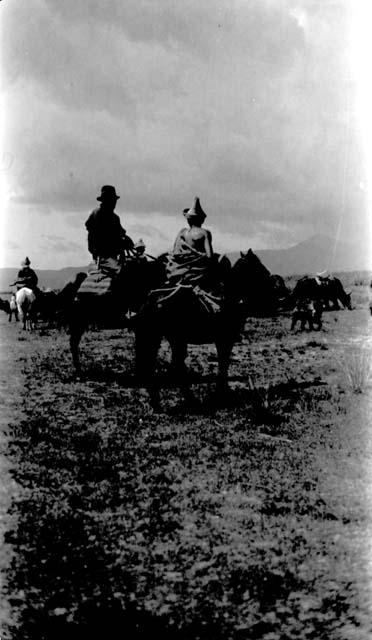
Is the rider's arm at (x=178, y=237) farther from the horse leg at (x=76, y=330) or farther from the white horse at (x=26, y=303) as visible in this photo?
the white horse at (x=26, y=303)

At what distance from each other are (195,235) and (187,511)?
438 cm

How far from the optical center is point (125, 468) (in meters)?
6.58

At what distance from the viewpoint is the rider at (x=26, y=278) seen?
21.2m

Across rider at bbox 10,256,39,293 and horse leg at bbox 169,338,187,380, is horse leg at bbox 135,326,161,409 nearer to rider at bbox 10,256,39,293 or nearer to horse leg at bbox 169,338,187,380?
horse leg at bbox 169,338,187,380

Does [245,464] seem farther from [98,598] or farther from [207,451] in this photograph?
[98,598]

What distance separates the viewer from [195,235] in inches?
349

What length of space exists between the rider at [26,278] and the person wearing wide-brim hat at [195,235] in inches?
507

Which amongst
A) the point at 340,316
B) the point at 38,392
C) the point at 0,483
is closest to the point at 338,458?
the point at 0,483

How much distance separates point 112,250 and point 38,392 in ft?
8.32

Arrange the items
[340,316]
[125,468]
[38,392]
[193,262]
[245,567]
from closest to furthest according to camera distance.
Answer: [245,567] → [125,468] → [193,262] → [38,392] → [340,316]

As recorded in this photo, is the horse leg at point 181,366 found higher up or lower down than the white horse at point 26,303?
lower down

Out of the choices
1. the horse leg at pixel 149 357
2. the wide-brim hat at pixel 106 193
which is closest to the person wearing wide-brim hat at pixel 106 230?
the wide-brim hat at pixel 106 193

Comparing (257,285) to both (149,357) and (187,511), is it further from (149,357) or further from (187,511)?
(187,511)

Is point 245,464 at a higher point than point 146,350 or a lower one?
lower
